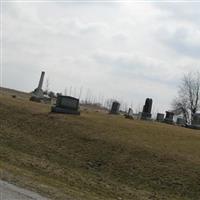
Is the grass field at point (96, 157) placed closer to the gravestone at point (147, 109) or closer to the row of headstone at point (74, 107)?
the row of headstone at point (74, 107)

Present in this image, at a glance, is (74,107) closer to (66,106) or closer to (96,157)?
(66,106)

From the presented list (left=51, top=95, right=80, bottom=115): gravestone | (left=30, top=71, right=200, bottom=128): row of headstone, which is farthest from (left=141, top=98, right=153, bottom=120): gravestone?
(left=51, top=95, right=80, bottom=115): gravestone

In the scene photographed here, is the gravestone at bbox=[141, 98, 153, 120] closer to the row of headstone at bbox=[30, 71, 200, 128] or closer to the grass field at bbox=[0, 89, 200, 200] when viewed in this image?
the row of headstone at bbox=[30, 71, 200, 128]

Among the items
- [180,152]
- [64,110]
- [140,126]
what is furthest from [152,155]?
[64,110]

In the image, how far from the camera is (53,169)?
17750 millimetres

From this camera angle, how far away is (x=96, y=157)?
2142cm

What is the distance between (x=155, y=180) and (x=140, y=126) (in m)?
11.8

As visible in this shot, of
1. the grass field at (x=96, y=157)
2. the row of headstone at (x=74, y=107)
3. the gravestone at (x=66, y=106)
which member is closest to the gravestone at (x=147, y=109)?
the row of headstone at (x=74, y=107)

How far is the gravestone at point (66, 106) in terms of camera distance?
31.6 m

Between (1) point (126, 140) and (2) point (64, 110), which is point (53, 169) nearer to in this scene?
(1) point (126, 140)

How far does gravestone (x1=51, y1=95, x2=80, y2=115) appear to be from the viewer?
31.6m

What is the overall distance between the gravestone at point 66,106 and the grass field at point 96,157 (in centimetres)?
112

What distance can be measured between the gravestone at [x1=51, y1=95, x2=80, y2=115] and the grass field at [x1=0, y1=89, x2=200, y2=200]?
112 centimetres

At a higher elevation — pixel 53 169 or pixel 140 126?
pixel 140 126
